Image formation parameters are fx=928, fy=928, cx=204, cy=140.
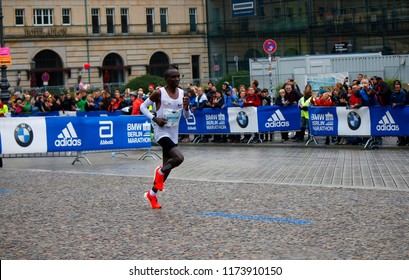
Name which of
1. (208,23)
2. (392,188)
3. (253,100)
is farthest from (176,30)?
(392,188)

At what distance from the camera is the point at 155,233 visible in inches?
433

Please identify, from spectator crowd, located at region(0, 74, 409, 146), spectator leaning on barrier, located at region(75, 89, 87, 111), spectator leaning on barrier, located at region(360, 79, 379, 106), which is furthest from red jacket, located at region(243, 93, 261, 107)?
spectator leaning on barrier, located at region(75, 89, 87, 111)

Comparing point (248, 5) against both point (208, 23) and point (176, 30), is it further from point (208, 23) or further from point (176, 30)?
Answer: point (176, 30)

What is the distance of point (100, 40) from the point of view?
81938mm

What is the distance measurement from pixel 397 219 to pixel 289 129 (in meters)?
16.7

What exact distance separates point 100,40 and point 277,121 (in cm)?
5544

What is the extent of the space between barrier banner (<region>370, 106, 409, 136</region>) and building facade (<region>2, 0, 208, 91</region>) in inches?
2065

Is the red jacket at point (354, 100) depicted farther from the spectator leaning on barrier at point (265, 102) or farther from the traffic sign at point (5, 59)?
the traffic sign at point (5, 59)

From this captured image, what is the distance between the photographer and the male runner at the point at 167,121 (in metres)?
13.4

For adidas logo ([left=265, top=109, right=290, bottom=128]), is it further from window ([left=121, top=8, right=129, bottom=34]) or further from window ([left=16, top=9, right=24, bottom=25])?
window ([left=121, top=8, right=129, bottom=34])

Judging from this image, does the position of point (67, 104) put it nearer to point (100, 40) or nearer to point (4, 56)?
point (4, 56)

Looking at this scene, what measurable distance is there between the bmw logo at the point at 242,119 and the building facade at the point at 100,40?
155 feet

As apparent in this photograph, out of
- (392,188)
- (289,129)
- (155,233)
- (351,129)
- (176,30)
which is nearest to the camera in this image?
(155,233)

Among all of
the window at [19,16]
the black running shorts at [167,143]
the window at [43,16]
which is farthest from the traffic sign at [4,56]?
the window at [43,16]
